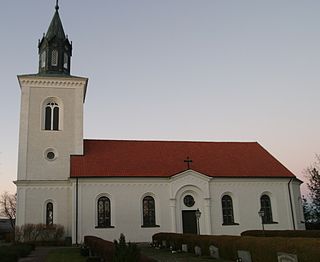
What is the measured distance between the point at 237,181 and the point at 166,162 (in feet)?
20.6

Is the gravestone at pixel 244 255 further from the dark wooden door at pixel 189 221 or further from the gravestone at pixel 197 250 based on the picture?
the dark wooden door at pixel 189 221

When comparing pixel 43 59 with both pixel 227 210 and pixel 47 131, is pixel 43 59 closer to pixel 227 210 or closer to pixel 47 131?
pixel 47 131

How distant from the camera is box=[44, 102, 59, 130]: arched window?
105 ft

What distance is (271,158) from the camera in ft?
117

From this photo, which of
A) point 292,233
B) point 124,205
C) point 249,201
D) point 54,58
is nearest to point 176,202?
point 124,205

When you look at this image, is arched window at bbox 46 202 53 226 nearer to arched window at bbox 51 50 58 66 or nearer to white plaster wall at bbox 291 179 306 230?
arched window at bbox 51 50 58 66

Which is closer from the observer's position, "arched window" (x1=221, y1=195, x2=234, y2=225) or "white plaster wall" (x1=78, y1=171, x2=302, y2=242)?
Answer: "white plaster wall" (x1=78, y1=171, x2=302, y2=242)

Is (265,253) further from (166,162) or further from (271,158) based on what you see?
(271,158)

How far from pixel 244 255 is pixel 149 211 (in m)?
13.7

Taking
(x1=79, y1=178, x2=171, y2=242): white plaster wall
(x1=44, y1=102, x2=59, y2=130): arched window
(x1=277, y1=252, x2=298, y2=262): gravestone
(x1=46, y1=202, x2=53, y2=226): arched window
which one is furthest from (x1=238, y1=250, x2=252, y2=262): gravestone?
(x1=44, y1=102, x2=59, y2=130): arched window

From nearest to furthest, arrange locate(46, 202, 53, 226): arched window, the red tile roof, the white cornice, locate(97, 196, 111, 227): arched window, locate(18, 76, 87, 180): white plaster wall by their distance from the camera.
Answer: locate(97, 196, 111, 227): arched window, locate(46, 202, 53, 226): arched window, locate(18, 76, 87, 180): white plaster wall, the red tile roof, the white cornice

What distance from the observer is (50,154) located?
31312 mm

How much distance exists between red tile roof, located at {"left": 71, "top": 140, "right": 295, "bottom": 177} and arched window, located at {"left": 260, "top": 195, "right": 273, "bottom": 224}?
2079mm

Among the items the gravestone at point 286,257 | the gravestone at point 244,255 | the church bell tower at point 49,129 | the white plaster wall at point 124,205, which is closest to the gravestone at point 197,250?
the gravestone at point 244,255
